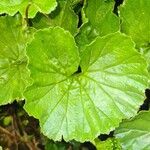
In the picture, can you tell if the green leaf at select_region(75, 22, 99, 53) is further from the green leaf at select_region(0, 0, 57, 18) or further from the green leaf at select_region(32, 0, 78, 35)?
the green leaf at select_region(0, 0, 57, 18)

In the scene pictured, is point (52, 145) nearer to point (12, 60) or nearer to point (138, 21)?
point (12, 60)

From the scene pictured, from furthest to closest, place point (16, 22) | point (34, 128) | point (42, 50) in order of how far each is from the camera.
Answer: point (34, 128)
point (16, 22)
point (42, 50)

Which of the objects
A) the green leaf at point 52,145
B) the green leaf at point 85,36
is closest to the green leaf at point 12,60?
the green leaf at point 85,36

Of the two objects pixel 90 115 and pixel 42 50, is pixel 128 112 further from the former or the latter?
pixel 42 50

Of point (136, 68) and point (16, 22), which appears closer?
point (136, 68)

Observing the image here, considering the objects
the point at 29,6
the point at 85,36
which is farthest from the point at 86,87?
the point at 29,6

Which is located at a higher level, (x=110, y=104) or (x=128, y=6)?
(x=128, y=6)

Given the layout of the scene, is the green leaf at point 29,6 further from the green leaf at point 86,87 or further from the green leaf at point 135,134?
the green leaf at point 135,134

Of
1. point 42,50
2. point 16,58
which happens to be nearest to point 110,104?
point 42,50
